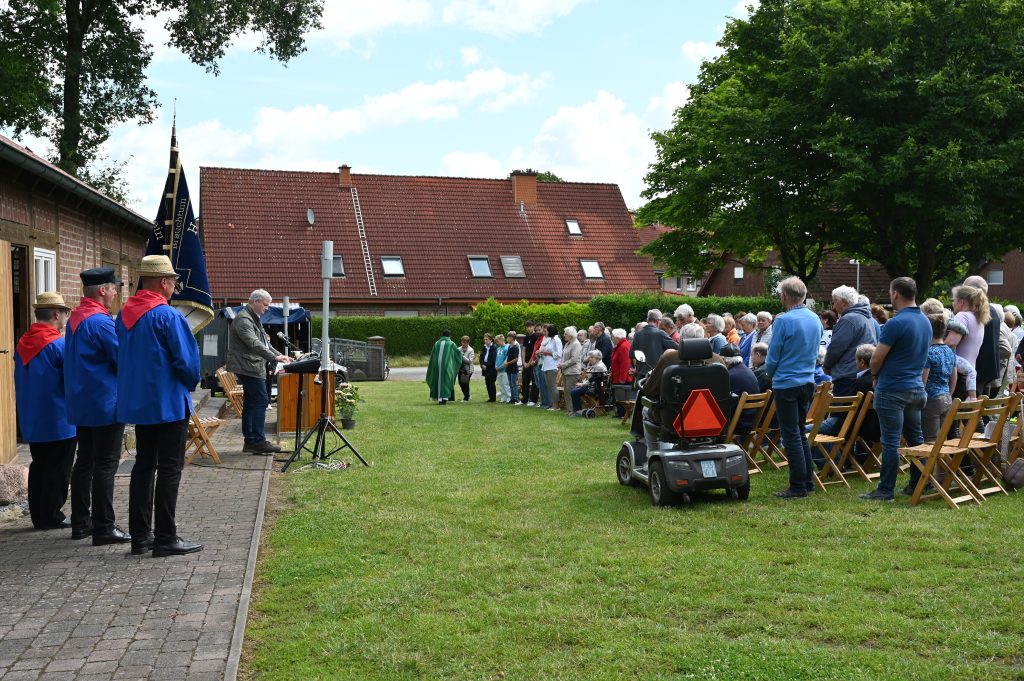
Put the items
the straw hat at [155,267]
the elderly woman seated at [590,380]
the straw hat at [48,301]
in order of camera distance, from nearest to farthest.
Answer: the straw hat at [155,267] < the straw hat at [48,301] < the elderly woman seated at [590,380]

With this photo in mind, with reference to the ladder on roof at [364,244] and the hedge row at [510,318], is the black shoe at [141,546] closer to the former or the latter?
the hedge row at [510,318]

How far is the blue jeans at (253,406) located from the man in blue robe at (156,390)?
5.03m

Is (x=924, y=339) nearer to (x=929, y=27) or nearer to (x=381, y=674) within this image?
(x=381, y=674)

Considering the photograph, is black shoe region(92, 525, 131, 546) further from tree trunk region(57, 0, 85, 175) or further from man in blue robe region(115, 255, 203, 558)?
tree trunk region(57, 0, 85, 175)

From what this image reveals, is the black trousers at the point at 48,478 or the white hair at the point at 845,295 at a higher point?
the white hair at the point at 845,295

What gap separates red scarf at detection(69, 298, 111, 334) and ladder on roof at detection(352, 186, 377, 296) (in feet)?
104

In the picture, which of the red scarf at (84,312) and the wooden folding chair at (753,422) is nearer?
the red scarf at (84,312)

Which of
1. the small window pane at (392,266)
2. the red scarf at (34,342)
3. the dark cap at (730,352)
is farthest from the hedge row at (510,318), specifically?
the red scarf at (34,342)

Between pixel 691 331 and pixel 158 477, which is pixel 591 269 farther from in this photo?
pixel 158 477

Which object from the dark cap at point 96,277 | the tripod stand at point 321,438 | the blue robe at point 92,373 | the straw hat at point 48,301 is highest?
the dark cap at point 96,277

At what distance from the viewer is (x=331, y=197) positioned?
136ft

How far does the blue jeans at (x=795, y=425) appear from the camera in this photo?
8.23m

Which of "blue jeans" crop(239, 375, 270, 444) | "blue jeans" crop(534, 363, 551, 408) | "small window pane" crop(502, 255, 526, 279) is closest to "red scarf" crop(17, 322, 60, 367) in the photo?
"blue jeans" crop(239, 375, 270, 444)

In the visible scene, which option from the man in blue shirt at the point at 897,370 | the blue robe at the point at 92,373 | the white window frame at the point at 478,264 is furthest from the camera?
the white window frame at the point at 478,264
